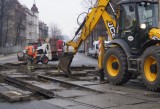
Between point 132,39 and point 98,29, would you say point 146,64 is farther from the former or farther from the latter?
point 98,29

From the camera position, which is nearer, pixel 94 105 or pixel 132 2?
pixel 94 105

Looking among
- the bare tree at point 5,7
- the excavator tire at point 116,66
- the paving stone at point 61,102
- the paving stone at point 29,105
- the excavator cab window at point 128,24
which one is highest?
the bare tree at point 5,7

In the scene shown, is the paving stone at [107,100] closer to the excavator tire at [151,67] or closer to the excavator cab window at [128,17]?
the excavator tire at [151,67]

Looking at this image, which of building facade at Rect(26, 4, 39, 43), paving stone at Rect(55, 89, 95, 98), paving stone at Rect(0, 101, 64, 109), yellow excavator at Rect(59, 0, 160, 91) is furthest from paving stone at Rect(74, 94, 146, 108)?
building facade at Rect(26, 4, 39, 43)

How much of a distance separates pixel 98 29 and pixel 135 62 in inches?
1875

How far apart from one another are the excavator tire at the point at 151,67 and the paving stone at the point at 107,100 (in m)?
1.27

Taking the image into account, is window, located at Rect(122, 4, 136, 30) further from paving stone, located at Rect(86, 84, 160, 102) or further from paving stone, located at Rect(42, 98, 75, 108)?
paving stone, located at Rect(42, 98, 75, 108)

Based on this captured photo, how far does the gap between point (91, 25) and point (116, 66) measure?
131 inches

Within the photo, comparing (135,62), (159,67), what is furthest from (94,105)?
(135,62)

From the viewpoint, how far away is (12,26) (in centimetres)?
9544

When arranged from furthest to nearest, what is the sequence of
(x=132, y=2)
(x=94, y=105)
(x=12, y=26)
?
(x=12, y=26), (x=132, y=2), (x=94, y=105)

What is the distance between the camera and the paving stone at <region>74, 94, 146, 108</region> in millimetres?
9906

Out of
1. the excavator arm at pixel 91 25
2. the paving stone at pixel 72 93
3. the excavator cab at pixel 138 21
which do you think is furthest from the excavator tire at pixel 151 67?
the excavator arm at pixel 91 25

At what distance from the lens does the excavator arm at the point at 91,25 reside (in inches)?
618
